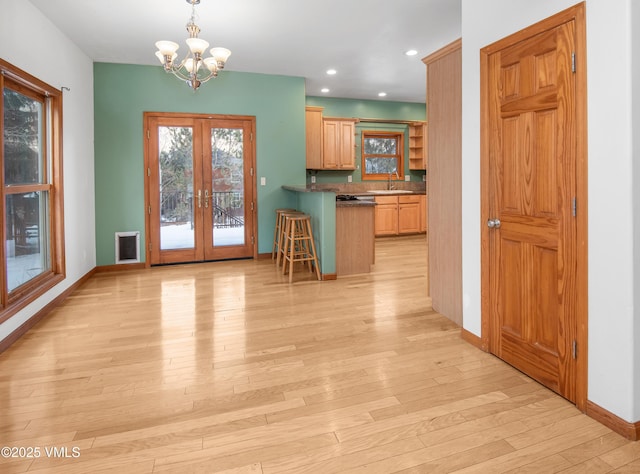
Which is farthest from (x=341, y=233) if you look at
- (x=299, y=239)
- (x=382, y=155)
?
(x=382, y=155)

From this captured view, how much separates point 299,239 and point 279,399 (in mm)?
3003

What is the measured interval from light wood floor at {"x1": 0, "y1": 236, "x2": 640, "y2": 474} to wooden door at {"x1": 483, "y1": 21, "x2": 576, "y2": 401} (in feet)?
0.74

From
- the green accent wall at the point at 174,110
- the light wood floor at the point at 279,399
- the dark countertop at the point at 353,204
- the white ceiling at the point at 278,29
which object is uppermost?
the white ceiling at the point at 278,29

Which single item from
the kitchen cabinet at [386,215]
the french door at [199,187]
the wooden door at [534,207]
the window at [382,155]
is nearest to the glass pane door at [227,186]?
the french door at [199,187]

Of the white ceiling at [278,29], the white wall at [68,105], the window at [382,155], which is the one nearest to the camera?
the white wall at [68,105]

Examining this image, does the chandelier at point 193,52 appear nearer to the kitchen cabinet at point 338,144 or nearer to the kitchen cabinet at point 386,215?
the kitchen cabinet at point 338,144

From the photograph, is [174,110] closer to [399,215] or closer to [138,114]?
[138,114]

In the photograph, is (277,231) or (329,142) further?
(329,142)

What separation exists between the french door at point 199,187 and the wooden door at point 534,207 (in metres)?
4.18

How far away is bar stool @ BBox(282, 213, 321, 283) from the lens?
506 cm

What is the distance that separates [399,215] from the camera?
27.4 feet

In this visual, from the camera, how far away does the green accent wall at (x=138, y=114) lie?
18.4ft

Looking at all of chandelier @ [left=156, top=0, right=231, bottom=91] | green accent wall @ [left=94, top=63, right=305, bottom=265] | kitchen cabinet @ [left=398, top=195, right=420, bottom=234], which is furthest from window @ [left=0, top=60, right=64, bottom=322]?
kitchen cabinet @ [left=398, top=195, right=420, bottom=234]

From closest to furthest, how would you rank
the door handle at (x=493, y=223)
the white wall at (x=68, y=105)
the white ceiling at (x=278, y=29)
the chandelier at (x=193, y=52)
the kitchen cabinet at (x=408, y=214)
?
the door handle at (x=493, y=223) < the white wall at (x=68, y=105) < the chandelier at (x=193, y=52) < the white ceiling at (x=278, y=29) < the kitchen cabinet at (x=408, y=214)
